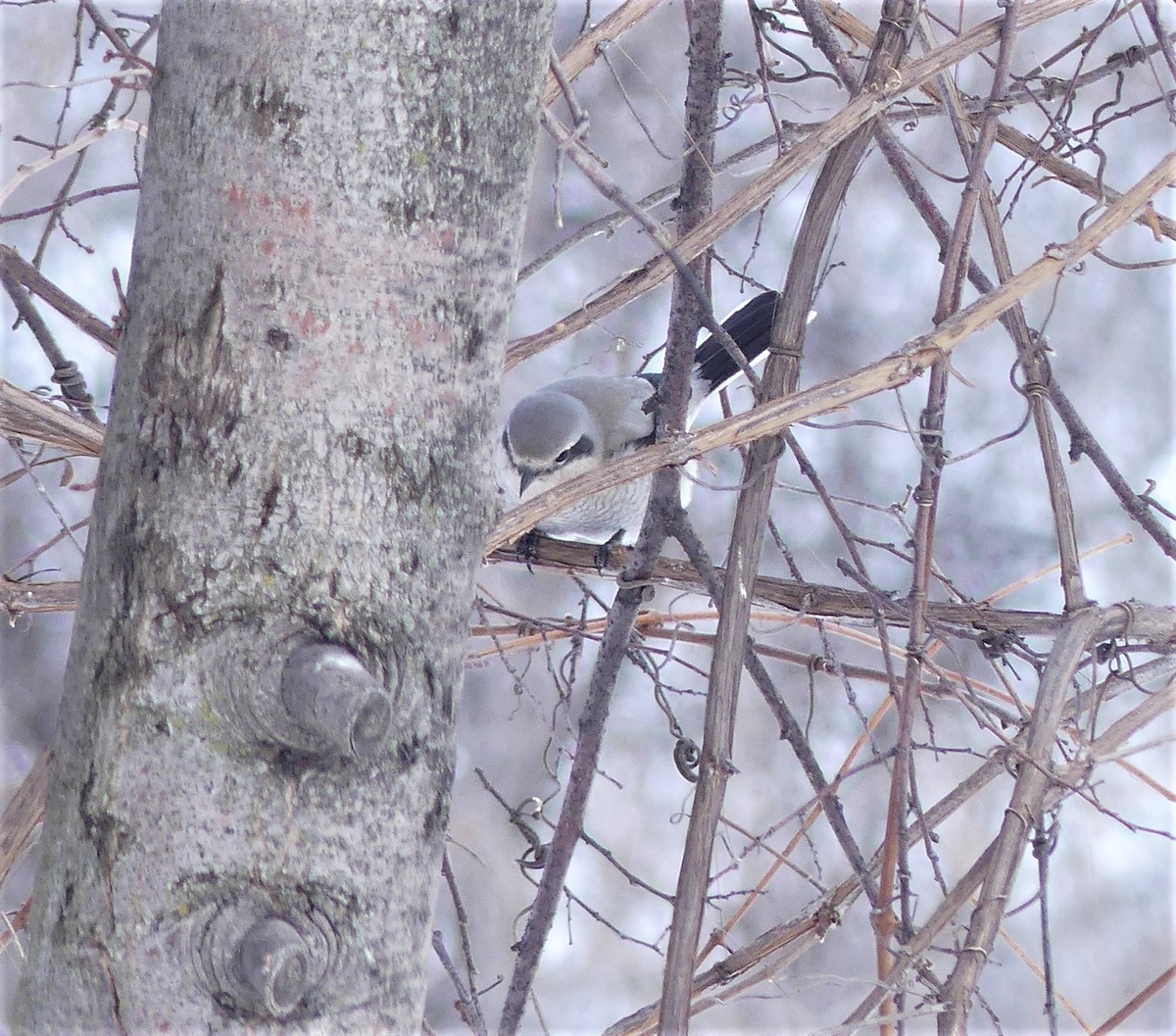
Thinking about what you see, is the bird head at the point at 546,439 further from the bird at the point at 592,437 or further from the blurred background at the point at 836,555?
the blurred background at the point at 836,555

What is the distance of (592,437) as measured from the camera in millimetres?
2529

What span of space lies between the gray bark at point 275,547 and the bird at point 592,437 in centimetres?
169

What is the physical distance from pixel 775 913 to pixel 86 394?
10.3ft

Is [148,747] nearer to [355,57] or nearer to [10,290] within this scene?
[355,57]

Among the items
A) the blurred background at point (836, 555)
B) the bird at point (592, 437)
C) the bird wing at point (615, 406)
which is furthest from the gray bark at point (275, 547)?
the blurred background at point (836, 555)

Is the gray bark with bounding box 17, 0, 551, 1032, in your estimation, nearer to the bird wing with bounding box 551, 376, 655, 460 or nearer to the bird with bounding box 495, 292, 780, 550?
the bird with bounding box 495, 292, 780, 550

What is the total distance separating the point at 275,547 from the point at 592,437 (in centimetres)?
200

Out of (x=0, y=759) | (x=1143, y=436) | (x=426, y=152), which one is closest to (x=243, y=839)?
(x=426, y=152)

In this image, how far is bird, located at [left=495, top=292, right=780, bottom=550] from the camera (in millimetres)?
2330

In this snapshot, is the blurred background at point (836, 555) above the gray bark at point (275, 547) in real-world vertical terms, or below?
above

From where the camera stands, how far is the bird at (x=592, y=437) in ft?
7.64

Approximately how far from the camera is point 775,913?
3.94m

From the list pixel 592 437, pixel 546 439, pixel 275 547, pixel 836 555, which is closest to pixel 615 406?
pixel 592 437

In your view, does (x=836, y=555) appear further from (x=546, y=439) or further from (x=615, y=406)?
(x=546, y=439)
